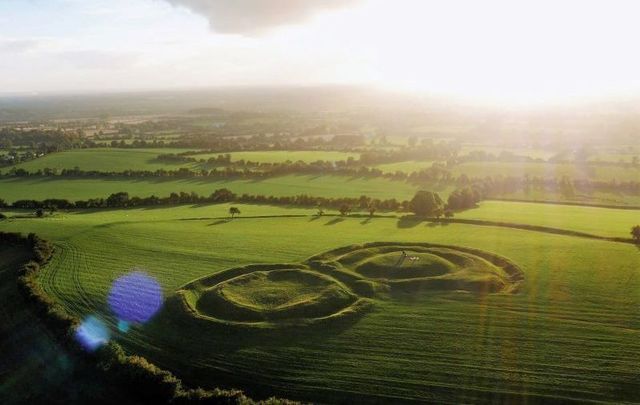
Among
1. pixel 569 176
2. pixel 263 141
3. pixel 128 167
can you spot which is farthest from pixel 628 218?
pixel 263 141

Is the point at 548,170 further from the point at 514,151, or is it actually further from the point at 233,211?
the point at 233,211

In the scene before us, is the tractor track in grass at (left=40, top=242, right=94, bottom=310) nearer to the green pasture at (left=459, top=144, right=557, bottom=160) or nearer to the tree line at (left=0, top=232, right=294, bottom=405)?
the tree line at (left=0, top=232, right=294, bottom=405)

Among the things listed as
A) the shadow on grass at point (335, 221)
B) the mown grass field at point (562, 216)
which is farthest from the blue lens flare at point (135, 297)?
the mown grass field at point (562, 216)

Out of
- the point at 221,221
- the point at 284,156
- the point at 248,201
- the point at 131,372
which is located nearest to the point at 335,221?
the point at 221,221

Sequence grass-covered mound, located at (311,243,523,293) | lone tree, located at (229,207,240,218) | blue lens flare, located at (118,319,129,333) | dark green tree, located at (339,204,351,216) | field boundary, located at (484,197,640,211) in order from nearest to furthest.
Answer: blue lens flare, located at (118,319,129,333)
grass-covered mound, located at (311,243,523,293)
lone tree, located at (229,207,240,218)
dark green tree, located at (339,204,351,216)
field boundary, located at (484,197,640,211)

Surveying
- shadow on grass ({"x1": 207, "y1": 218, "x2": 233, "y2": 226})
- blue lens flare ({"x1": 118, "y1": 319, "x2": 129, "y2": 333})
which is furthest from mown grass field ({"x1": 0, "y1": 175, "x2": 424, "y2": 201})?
blue lens flare ({"x1": 118, "y1": 319, "x2": 129, "y2": 333})
